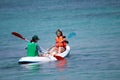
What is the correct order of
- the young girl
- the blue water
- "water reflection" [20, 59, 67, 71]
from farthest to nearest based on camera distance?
the young girl → "water reflection" [20, 59, 67, 71] → the blue water

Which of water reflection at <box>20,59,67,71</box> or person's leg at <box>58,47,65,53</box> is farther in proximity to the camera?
person's leg at <box>58,47,65,53</box>

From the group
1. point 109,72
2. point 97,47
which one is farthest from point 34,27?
point 109,72

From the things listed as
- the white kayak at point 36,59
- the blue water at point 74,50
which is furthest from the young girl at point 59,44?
the white kayak at point 36,59

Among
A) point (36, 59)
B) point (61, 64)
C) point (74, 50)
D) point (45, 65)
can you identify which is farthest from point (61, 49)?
point (74, 50)

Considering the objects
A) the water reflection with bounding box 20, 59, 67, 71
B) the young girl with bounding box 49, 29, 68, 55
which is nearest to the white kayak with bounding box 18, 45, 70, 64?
the water reflection with bounding box 20, 59, 67, 71

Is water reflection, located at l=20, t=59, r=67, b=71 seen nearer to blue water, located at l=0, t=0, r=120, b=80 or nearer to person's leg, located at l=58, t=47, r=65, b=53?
blue water, located at l=0, t=0, r=120, b=80

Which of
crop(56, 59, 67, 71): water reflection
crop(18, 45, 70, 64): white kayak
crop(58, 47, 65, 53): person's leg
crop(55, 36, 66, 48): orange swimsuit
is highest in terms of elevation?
crop(55, 36, 66, 48): orange swimsuit

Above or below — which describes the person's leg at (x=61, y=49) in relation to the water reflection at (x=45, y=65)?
above

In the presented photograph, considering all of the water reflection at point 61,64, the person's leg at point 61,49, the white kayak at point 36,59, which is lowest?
the water reflection at point 61,64

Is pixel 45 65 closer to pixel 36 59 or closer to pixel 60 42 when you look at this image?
pixel 36 59

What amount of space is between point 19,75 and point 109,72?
3.37 metres

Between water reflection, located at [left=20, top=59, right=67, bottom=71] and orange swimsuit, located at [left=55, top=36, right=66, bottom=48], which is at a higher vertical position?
orange swimsuit, located at [left=55, top=36, right=66, bottom=48]

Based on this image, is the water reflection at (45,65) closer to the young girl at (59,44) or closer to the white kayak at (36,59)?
the white kayak at (36,59)

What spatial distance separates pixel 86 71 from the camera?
929 inches
